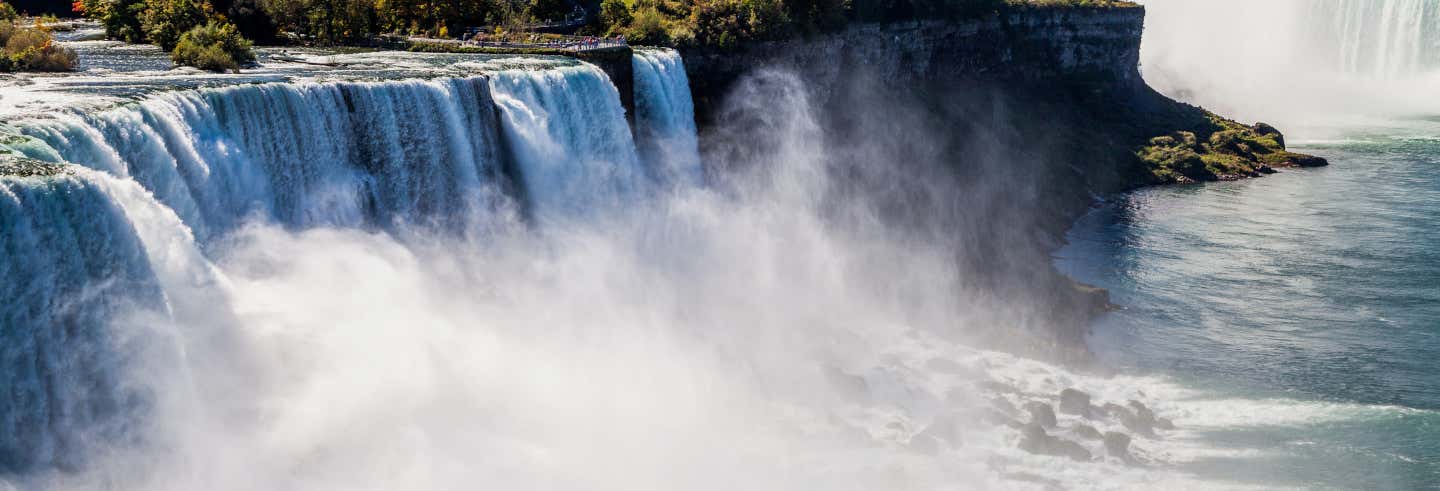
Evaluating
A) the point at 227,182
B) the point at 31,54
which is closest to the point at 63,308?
the point at 227,182

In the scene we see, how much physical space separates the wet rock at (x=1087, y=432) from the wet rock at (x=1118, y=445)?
0.26m

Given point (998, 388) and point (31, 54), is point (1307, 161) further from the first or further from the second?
point (31, 54)

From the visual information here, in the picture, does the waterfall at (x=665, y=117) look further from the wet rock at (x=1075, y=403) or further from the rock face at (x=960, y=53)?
the wet rock at (x=1075, y=403)

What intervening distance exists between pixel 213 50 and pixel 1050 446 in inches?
901

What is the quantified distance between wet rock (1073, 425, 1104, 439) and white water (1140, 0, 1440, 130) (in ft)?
198

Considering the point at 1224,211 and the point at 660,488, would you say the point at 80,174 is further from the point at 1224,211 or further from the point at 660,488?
the point at 1224,211

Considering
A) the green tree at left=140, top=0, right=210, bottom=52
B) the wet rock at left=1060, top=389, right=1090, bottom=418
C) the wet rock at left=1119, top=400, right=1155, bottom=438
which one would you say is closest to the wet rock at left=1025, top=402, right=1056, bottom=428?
the wet rock at left=1060, top=389, right=1090, bottom=418

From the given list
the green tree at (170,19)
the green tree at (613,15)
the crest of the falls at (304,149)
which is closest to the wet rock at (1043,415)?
the crest of the falls at (304,149)

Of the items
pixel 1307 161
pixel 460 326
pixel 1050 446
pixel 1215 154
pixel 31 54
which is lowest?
pixel 1050 446

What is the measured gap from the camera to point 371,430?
18625mm

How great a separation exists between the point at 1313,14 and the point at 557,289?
8750cm

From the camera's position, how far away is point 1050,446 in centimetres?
Result: 2281

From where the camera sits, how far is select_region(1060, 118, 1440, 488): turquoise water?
2319 cm

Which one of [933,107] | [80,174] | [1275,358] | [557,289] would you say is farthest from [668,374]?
[933,107]
